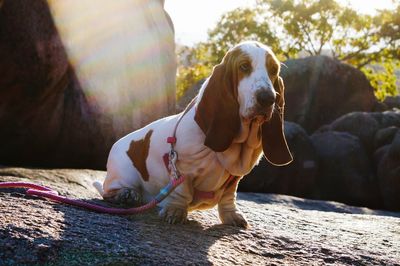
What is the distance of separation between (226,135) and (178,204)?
0.59m

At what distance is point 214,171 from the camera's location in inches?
162

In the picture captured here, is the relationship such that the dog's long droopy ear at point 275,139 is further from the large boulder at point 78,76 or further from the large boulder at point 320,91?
the large boulder at point 320,91

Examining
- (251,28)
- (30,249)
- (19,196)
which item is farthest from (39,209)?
(251,28)

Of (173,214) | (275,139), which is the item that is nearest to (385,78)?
(275,139)

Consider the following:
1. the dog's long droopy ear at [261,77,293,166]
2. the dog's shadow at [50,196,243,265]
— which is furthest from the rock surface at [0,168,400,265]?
the dog's long droopy ear at [261,77,293,166]

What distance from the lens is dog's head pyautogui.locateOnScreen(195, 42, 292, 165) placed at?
3738 mm

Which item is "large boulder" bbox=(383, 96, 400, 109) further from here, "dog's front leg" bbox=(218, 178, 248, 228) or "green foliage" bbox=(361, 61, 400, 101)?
"dog's front leg" bbox=(218, 178, 248, 228)

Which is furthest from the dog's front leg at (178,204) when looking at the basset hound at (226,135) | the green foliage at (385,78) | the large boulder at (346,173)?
the green foliage at (385,78)

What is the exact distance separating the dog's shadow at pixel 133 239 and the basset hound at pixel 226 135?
0.20 meters

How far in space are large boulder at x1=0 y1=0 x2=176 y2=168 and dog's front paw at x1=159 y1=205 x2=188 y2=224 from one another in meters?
3.52

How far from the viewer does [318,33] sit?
2372cm

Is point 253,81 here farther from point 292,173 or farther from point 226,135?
point 292,173

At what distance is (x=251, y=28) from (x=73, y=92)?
55.3 feet

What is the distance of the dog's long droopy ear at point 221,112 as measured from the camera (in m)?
3.92
